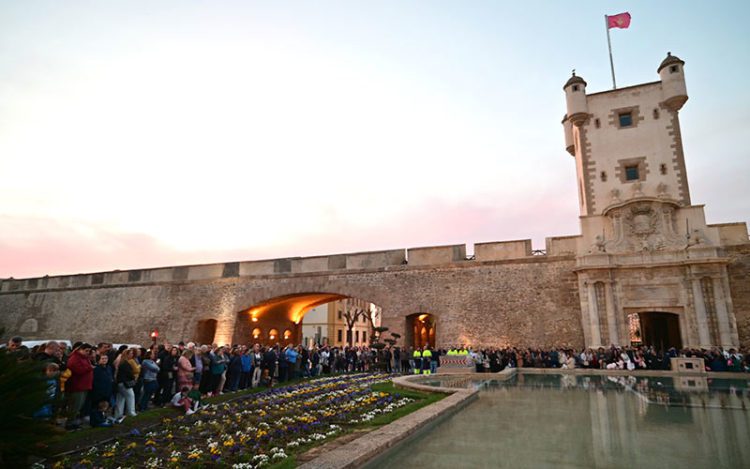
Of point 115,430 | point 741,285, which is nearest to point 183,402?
point 115,430

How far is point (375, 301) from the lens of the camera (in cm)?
2208

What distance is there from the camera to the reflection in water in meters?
4.13

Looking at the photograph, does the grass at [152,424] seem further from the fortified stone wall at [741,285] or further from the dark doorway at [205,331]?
the dark doorway at [205,331]

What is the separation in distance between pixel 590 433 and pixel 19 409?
544cm

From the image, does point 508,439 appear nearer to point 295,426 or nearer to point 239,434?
point 295,426

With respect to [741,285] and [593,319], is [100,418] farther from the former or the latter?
[741,285]

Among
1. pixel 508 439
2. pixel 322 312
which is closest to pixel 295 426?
pixel 508 439

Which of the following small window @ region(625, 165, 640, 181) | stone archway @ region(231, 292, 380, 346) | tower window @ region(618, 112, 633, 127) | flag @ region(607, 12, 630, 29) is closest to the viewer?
small window @ region(625, 165, 640, 181)

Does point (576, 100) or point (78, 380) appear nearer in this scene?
point (78, 380)

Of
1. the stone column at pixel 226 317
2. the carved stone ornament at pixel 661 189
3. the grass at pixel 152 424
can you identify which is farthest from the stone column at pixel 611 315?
the stone column at pixel 226 317

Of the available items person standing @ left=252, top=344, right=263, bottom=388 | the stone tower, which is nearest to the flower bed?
person standing @ left=252, top=344, right=263, bottom=388

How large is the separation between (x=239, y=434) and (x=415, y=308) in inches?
614

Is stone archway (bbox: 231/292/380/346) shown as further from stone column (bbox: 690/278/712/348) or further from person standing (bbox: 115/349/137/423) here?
person standing (bbox: 115/349/137/423)

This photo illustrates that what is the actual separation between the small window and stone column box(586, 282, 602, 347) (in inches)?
225
